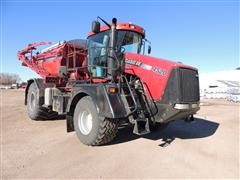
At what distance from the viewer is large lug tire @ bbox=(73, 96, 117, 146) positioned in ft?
16.4

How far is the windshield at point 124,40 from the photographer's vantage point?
6062 millimetres

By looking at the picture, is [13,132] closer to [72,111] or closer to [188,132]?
[72,111]

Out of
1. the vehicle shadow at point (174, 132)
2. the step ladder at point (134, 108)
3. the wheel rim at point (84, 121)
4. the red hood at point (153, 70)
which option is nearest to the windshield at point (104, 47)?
the red hood at point (153, 70)

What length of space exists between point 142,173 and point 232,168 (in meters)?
1.66

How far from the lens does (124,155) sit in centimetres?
462

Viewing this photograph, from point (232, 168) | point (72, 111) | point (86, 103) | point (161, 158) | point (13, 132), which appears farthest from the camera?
point (13, 132)

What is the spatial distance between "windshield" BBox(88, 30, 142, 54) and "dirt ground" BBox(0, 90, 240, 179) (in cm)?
228

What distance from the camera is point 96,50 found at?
250 inches

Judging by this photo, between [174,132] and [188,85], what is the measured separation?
2.03m

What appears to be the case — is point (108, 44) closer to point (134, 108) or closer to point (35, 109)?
point (134, 108)

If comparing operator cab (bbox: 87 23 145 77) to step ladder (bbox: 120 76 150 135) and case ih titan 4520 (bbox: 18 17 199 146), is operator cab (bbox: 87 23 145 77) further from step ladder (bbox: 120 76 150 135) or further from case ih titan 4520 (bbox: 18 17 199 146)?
step ladder (bbox: 120 76 150 135)

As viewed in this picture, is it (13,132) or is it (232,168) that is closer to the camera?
(232,168)

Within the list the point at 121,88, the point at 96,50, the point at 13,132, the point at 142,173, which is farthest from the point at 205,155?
the point at 13,132

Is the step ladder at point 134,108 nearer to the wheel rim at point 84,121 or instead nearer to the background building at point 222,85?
the wheel rim at point 84,121
